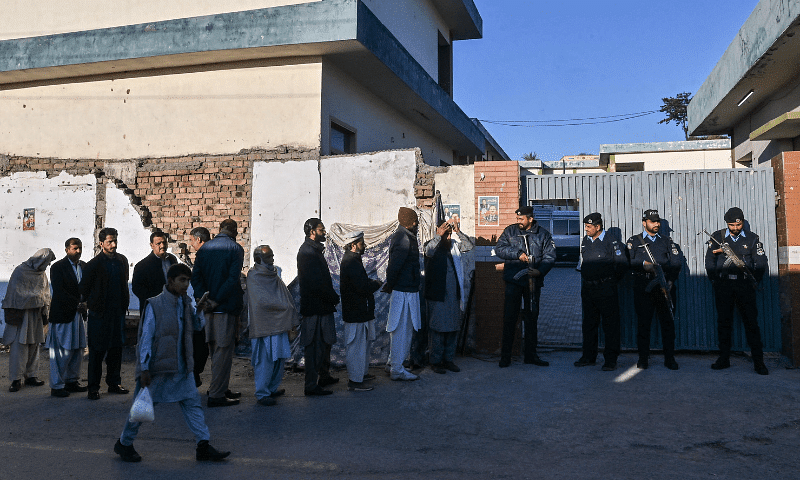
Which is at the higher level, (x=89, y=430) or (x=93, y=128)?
(x=93, y=128)

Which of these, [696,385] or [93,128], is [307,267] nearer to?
[696,385]

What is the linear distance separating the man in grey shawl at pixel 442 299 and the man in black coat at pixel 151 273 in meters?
2.99

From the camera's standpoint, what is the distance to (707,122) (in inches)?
440

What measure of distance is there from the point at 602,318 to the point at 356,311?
2.95 metres

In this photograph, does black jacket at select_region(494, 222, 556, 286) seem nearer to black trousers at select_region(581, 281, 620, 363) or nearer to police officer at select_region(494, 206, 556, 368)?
police officer at select_region(494, 206, 556, 368)

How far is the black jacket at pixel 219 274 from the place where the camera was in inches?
217

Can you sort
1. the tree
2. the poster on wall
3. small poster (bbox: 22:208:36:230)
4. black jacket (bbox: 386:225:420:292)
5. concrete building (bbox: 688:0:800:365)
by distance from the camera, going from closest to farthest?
black jacket (bbox: 386:225:420:292) → concrete building (bbox: 688:0:800:365) → the poster on wall → small poster (bbox: 22:208:36:230) → the tree

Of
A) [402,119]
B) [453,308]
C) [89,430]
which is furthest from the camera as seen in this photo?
[402,119]

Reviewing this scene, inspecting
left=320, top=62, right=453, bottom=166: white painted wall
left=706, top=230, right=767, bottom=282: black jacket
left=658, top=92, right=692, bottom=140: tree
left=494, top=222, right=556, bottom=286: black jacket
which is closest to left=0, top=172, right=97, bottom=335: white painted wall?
left=320, top=62, right=453, bottom=166: white painted wall

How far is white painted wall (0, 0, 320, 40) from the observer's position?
348 inches

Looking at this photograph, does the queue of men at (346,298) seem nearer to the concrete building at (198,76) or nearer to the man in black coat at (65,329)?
the man in black coat at (65,329)

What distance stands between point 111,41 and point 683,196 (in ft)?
28.3

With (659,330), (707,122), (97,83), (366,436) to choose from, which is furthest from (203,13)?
(707,122)

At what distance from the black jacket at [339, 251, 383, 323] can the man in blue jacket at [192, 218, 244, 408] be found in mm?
1088
